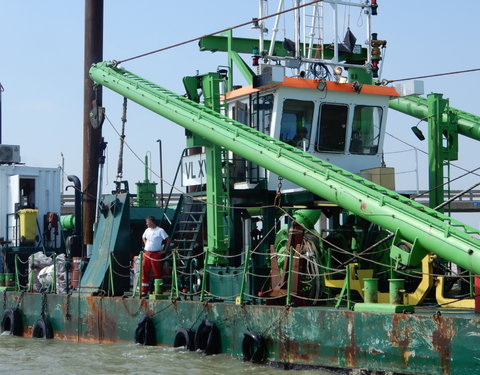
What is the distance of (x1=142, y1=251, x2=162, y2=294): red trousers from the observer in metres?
18.8

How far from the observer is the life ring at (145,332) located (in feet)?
59.3

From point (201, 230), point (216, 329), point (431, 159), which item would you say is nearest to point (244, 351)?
point (216, 329)

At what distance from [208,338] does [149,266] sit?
312 cm

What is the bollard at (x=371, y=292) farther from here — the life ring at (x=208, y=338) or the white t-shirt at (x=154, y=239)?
the white t-shirt at (x=154, y=239)

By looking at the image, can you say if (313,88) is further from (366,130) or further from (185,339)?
(185,339)

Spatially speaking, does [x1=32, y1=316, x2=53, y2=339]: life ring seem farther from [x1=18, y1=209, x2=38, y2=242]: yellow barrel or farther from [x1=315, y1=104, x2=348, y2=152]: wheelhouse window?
[x1=315, y1=104, x2=348, y2=152]: wheelhouse window

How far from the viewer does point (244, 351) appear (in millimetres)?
15641

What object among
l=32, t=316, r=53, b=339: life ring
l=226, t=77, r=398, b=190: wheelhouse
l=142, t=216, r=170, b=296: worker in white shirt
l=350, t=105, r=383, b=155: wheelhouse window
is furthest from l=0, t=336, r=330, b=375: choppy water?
l=350, t=105, r=383, b=155: wheelhouse window

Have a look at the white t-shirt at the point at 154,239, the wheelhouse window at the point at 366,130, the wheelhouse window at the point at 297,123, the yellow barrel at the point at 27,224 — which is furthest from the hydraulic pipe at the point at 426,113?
the yellow barrel at the point at 27,224

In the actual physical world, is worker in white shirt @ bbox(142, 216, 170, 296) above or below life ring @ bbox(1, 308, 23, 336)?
above

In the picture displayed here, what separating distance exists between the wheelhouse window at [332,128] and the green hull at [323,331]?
432 centimetres

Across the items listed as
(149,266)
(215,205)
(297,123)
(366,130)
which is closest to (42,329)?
(149,266)

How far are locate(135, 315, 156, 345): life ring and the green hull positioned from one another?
0.12 metres

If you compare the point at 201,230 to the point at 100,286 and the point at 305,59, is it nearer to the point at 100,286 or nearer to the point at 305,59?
the point at 100,286
